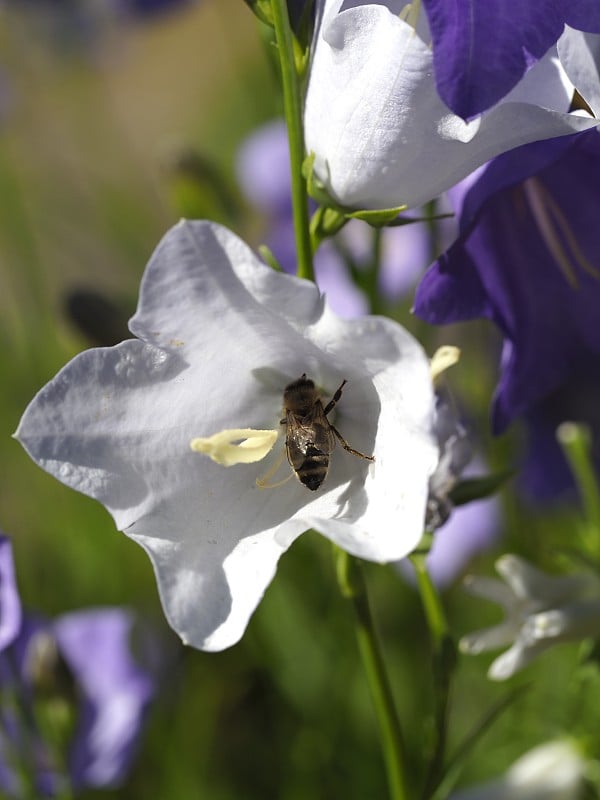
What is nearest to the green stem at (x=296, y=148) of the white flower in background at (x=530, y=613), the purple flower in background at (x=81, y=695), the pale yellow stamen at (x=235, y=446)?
the pale yellow stamen at (x=235, y=446)

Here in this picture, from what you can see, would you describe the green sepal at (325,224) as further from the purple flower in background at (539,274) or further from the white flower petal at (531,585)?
the white flower petal at (531,585)

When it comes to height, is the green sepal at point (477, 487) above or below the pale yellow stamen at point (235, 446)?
below

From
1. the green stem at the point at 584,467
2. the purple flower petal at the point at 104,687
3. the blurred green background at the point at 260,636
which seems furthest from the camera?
the blurred green background at the point at 260,636

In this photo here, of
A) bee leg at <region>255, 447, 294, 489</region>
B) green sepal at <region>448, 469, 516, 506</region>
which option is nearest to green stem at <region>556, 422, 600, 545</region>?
green sepal at <region>448, 469, 516, 506</region>

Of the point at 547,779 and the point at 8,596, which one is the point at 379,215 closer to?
the point at 8,596

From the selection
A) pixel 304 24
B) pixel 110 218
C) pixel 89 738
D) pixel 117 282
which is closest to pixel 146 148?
pixel 117 282

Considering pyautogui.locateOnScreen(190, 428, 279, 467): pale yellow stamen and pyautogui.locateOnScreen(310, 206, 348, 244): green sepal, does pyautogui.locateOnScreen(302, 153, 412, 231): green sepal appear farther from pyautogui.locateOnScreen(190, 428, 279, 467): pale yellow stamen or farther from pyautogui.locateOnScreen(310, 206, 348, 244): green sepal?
pyautogui.locateOnScreen(190, 428, 279, 467): pale yellow stamen

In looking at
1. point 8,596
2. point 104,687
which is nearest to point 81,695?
point 104,687
